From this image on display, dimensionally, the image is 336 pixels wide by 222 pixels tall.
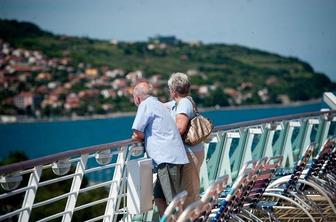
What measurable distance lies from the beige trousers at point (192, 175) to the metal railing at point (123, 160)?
328 mm

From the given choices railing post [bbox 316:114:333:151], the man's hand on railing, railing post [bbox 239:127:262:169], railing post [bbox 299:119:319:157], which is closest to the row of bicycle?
the man's hand on railing

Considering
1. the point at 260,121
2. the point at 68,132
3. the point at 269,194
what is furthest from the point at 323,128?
the point at 68,132

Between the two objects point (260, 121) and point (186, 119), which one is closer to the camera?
→ point (186, 119)

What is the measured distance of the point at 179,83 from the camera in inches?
161

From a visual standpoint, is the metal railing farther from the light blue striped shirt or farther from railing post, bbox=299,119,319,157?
the light blue striped shirt

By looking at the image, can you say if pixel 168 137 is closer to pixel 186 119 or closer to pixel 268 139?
pixel 186 119

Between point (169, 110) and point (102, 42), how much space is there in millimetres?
82569

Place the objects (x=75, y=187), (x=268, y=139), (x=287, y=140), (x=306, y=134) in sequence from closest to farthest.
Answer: (x=75, y=187)
(x=268, y=139)
(x=287, y=140)
(x=306, y=134)

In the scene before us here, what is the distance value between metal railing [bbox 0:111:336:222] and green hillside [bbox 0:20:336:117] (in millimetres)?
68040

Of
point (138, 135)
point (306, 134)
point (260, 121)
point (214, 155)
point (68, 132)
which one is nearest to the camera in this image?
point (138, 135)

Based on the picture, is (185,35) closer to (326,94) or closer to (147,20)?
(147,20)

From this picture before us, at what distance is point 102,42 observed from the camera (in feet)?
283

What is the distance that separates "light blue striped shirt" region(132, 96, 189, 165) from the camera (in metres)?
3.98

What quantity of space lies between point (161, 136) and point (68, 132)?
86.1 m
